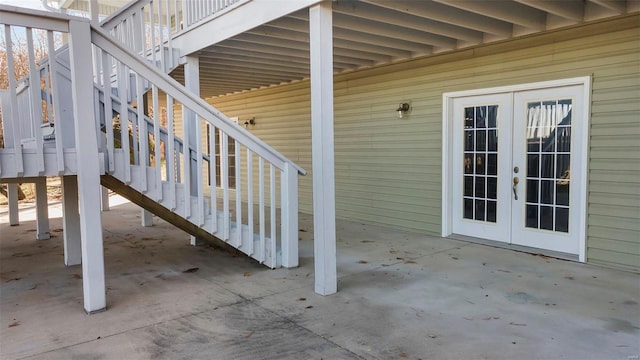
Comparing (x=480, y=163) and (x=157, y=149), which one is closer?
(x=157, y=149)

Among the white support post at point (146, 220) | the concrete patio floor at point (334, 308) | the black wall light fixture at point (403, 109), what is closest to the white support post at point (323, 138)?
the concrete patio floor at point (334, 308)

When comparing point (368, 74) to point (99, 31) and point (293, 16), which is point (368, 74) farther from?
point (99, 31)

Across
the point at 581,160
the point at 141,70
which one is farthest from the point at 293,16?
the point at 581,160

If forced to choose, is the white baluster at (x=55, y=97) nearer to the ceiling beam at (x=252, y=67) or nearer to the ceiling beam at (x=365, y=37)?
the ceiling beam at (x=365, y=37)

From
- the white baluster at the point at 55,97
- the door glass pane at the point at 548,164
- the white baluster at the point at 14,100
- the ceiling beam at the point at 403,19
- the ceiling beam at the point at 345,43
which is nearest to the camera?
the white baluster at the point at 14,100

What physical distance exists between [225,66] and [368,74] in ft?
7.31

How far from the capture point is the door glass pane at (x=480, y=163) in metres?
5.61

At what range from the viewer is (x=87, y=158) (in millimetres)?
3330

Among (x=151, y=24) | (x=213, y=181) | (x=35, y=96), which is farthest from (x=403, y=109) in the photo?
(x=35, y=96)

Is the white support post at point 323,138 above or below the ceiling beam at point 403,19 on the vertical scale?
below

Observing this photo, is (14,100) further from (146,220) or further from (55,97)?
(146,220)

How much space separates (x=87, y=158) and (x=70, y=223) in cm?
213

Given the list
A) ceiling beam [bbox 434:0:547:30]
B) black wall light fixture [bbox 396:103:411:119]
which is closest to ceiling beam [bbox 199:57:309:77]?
black wall light fixture [bbox 396:103:411:119]

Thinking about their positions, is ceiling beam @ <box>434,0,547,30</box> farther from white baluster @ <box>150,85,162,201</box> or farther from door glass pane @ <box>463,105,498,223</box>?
white baluster @ <box>150,85,162,201</box>
